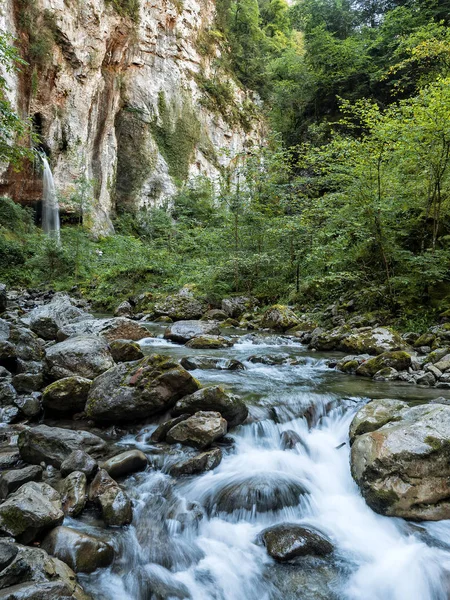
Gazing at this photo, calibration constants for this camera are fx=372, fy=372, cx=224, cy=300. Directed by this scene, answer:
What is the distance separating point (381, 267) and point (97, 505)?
8.56 meters

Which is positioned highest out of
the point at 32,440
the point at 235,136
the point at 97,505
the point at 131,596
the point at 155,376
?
the point at 235,136

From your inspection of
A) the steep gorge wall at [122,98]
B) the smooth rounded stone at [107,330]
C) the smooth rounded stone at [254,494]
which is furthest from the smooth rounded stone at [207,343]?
the steep gorge wall at [122,98]

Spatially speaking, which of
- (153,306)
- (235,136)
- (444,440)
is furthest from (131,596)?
(235,136)

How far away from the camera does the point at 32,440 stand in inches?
136

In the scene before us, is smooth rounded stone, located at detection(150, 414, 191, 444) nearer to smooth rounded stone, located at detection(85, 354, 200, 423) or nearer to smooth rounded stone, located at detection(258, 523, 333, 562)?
smooth rounded stone, located at detection(85, 354, 200, 423)

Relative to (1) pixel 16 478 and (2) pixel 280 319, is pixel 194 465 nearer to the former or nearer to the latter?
(1) pixel 16 478

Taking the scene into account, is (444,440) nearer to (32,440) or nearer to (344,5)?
(32,440)

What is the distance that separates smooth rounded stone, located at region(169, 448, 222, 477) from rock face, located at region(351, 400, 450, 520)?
51.6 inches

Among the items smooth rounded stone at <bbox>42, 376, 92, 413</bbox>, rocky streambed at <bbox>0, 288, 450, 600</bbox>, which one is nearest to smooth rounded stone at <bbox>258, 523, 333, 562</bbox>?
rocky streambed at <bbox>0, 288, 450, 600</bbox>

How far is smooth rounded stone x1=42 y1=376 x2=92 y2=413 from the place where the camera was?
14.4 feet

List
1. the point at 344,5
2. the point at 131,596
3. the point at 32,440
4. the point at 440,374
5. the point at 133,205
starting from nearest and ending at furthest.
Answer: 1. the point at 131,596
2. the point at 32,440
3. the point at 440,374
4. the point at 344,5
5. the point at 133,205

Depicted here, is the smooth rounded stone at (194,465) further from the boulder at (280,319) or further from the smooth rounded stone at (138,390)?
the boulder at (280,319)

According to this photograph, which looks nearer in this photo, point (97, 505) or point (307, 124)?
point (97, 505)

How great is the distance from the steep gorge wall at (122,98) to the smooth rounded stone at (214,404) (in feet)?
47.3
